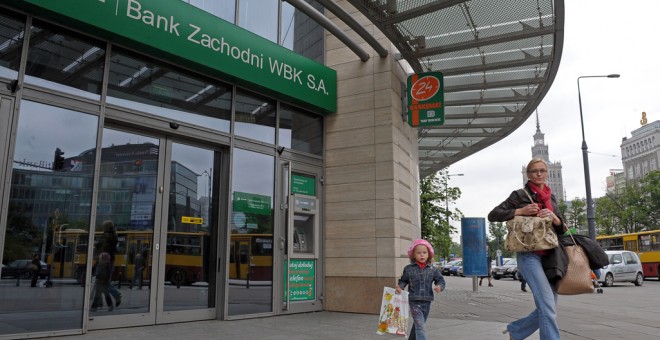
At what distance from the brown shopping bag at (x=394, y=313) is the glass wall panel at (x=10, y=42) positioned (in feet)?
15.9

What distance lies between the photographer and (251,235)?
26.3 ft

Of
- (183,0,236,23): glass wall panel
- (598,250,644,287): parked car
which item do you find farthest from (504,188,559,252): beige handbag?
(598,250,644,287): parked car

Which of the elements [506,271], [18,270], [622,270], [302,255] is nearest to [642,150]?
[506,271]

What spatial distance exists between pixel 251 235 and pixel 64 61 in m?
3.68

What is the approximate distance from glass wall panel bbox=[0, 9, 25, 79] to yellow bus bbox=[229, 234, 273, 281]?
12.1ft

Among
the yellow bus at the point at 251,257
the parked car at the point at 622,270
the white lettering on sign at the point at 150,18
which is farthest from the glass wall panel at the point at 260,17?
the parked car at the point at 622,270

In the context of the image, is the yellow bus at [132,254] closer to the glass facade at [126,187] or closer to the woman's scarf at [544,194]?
the glass facade at [126,187]

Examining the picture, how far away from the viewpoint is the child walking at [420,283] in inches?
196

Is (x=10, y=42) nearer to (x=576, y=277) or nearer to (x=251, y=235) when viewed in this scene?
(x=251, y=235)

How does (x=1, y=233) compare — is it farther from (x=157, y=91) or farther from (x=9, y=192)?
(x=157, y=91)

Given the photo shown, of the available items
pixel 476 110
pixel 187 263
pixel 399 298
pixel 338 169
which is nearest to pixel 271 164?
pixel 338 169

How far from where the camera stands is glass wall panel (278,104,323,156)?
902 cm

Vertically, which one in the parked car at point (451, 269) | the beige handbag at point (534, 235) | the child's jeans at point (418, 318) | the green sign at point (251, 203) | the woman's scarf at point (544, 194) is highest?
the green sign at point (251, 203)

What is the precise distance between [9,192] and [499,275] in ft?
106
